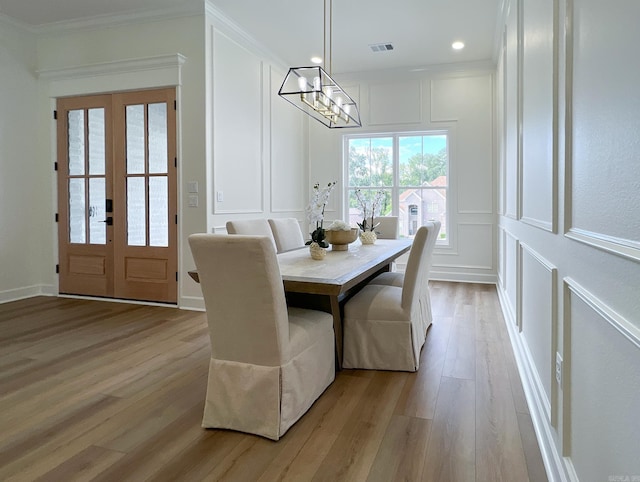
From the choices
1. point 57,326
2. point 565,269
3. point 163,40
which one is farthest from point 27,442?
point 163,40

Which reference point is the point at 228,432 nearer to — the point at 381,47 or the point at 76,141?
the point at 76,141

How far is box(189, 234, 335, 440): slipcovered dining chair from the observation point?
6.06 feet

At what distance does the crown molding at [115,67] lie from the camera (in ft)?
14.5

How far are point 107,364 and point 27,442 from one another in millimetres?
A: 972

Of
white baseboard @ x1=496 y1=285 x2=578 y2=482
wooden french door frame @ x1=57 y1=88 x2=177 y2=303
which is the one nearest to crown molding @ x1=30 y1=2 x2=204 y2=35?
wooden french door frame @ x1=57 y1=88 x2=177 y2=303

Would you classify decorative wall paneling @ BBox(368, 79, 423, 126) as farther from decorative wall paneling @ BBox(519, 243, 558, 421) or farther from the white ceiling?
decorative wall paneling @ BBox(519, 243, 558, 421)

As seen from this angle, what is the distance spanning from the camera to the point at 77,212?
5016 millimetres

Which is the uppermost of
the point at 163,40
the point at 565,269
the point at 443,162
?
the point at 163,40

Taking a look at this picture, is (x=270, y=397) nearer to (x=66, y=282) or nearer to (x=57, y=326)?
(x=57, y=326)

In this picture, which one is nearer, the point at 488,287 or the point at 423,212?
the point at 488,287

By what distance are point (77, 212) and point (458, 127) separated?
16.8 ft

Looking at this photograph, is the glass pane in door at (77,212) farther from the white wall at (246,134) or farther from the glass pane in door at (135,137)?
the white wall at (246,134)

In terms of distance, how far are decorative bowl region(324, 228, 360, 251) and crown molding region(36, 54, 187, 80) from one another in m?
2.53

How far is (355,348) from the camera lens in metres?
2.79
